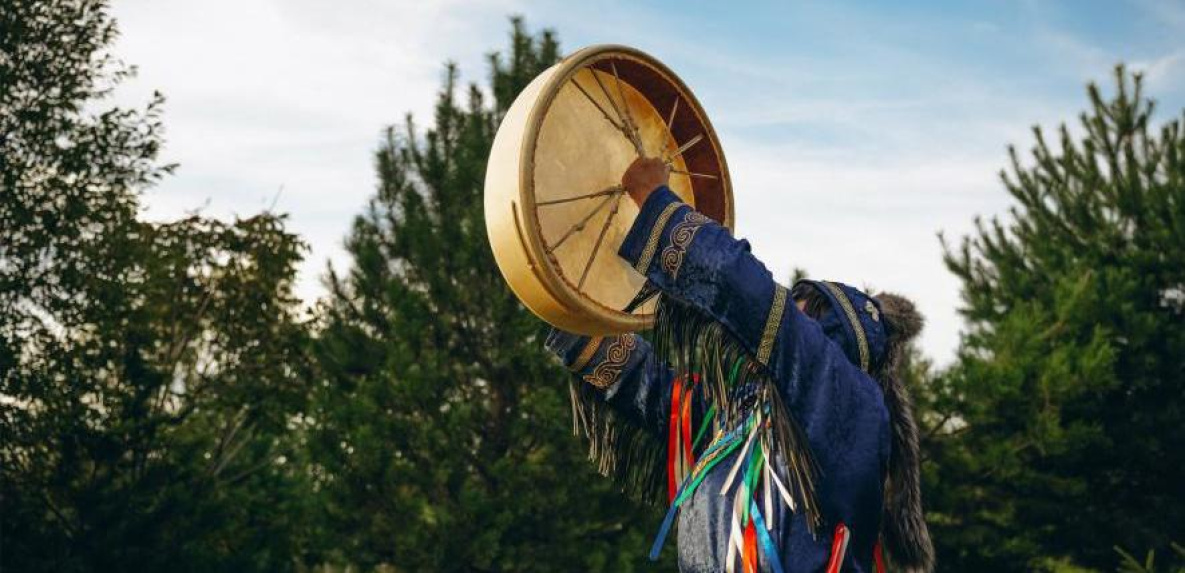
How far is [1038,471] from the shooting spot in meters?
11.9

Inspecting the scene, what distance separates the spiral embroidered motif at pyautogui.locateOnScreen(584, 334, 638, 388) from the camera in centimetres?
300

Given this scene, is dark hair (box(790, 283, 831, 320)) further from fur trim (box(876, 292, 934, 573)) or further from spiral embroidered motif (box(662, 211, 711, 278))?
spiral embroidered motif (box(662, 211, 711, 278))

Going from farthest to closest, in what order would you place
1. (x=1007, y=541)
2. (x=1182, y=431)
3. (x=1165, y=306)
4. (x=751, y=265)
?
1. (x=1165, y=306)
2. (x=1182, y=431)
3. (x=1007, y=541)
4. (x=751, y=265)

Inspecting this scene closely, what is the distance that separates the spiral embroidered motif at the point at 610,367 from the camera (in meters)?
3.00

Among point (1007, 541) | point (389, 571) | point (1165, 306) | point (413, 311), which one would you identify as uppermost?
point (1165, 306)

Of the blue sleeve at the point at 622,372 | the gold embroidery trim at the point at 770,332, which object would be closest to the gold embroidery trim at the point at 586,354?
the blue sleeve at the point at 622,372

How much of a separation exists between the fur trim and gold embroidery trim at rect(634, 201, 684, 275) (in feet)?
2.11

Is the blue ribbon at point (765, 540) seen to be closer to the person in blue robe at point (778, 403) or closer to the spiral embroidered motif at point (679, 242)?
A: the person in blue robe at point (778, 403)

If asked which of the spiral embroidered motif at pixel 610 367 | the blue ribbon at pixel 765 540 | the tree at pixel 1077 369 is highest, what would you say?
the tree at pixel 1077 369

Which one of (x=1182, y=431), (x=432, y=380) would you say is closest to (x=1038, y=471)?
(x=1182, y=431)

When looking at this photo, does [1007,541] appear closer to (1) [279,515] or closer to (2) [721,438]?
(1) [279,515]

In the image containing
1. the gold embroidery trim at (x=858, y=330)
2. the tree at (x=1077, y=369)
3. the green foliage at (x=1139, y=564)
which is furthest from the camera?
the tree at (x=1077, y=369)

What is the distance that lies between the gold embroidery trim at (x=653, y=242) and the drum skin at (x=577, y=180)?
0.61ft

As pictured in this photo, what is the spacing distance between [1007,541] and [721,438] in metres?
9.88
